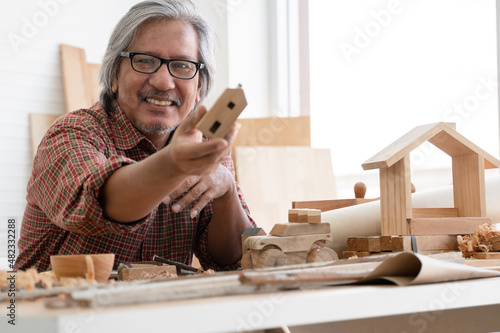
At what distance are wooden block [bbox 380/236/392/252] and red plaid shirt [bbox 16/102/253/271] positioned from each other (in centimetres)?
50

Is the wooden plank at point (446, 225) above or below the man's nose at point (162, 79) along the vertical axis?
below

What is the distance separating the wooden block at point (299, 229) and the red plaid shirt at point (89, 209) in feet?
0.88

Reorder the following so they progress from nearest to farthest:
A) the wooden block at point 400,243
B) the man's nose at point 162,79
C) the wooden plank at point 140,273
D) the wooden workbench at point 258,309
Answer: the wooden workbench at point 258,309
the wooden plank at point 140,273
the wooden block at point 400,243
the man's nose at point 162,79

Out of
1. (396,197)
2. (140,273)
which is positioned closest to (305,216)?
(396,197)

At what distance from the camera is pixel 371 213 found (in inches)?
61.2

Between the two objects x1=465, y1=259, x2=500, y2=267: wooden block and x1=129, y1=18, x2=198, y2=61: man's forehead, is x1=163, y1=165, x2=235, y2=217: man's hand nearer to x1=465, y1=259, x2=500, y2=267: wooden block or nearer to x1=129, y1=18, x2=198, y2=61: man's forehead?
x1=129, y1=18, x2=198, y2=61: man's forehead

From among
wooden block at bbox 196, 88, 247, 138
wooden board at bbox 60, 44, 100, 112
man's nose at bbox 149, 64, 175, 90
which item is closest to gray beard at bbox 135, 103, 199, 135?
man's nose at bbox 149, 64, 175, 90

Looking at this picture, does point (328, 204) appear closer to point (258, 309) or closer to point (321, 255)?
point (321, 255)

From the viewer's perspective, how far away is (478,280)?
912 mm

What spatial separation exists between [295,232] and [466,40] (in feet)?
6.72

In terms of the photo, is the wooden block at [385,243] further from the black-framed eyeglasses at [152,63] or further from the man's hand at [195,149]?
the black-framed eyeglasses at [152,63]

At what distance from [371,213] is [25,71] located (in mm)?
2824

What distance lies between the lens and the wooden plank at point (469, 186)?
1414 millimetres

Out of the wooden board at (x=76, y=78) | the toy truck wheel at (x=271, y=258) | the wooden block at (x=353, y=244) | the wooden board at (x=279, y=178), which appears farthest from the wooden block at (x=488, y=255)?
the wooden board at (x=76, y=78)
